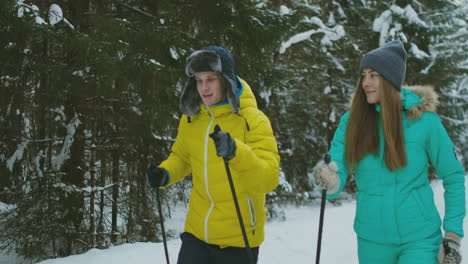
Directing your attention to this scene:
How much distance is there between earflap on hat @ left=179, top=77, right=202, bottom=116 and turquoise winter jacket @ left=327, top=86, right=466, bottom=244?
3.44 ft

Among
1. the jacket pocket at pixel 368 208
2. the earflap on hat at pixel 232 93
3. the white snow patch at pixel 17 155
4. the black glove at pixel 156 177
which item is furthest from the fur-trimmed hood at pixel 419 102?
the white snow patch at pixel 17 155

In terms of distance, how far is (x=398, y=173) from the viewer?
262 centimetres

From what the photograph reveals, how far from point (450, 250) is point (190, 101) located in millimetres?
1820

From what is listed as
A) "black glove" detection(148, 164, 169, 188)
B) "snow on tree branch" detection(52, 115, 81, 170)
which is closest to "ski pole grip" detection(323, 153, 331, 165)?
"black glove" detection(148, 164, 169, 188)

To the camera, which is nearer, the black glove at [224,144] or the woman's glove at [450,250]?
the black glove at [224,144]

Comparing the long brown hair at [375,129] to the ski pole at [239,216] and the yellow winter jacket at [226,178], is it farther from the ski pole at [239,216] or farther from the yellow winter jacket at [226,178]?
the ski pole at [239,216]

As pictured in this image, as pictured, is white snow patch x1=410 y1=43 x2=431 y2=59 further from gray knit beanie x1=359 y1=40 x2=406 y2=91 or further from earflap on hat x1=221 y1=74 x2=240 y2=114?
earflap on hat x1=221 y1=74 x2=240 y2=114

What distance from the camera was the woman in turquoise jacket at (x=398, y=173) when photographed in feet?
8.41

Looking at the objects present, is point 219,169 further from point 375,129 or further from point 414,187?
point 414,187

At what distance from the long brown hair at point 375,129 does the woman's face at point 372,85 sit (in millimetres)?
23

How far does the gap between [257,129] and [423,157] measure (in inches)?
39.6

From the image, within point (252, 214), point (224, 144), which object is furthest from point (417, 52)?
point (224, 144)

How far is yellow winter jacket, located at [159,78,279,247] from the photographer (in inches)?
102

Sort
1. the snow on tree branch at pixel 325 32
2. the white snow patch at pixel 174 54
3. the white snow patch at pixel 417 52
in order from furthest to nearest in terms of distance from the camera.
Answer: the white snow patch at pixel 417 52 → the snow on tree branch at pixel 325 32 → the white snow patch at pixel 174 54
